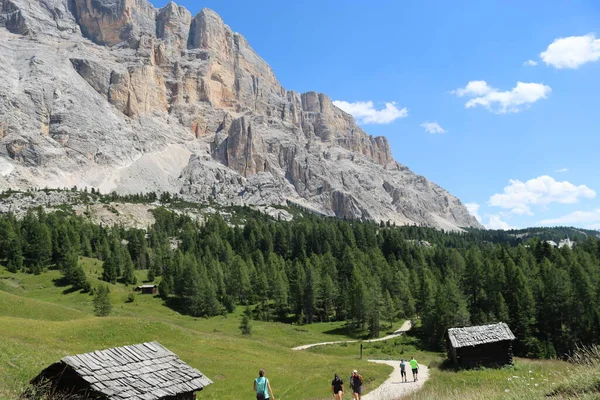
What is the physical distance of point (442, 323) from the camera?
80.9 m

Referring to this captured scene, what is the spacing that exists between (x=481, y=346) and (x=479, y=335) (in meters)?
1.27

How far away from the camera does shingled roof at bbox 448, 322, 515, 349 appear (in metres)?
54.2

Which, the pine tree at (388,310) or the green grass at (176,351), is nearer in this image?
the green grass at (176,351)

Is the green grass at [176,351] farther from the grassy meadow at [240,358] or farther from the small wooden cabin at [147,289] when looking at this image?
the small wooden cabin at [147,289]

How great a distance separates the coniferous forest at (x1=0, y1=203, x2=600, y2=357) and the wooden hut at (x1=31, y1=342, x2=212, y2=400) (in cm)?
6369

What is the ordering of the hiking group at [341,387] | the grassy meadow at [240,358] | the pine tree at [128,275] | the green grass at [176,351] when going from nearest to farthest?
the grassy meadow at [240,358]
the hiking group at [341,387]
the green grass at [176,351]
the pine tree at [128,275]

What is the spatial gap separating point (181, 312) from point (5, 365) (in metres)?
76.1

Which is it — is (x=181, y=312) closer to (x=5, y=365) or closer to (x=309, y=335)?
(x=309, y=335)

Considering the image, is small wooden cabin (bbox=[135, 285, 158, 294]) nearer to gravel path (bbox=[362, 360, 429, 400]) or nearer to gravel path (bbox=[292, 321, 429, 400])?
gravel path (bbox=[292, 321, 429, 400])

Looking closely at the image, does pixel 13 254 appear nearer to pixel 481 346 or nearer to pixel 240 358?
pixel 240 358

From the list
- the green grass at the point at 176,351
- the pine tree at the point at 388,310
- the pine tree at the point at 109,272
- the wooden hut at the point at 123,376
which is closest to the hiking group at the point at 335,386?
the wooden hut at the point at 123,376

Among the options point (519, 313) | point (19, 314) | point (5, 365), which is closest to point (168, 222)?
point (19, 314)

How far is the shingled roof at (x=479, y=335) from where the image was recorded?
54250 mm

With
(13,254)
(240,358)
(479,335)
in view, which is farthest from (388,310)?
(13,254)
